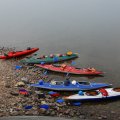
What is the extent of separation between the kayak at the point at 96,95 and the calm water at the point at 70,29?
3.01 meters

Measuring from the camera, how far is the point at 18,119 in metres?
16.9

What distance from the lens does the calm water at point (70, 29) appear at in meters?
30.7

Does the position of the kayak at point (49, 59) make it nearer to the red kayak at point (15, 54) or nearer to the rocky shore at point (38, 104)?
the red kayak at point (15, 54)

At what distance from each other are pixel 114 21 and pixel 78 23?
5055 millimetres

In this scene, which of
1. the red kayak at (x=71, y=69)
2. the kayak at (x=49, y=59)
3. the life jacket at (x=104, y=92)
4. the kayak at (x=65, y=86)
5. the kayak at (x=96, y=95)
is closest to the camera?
the kayak at (x=96, y=95)

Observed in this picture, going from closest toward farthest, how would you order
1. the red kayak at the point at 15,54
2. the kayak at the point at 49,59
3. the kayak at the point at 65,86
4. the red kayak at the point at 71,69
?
1. the kayak at the point at 65,86
2. the red kayak at the point at 71,69
3. the kayak at the point at 49,59
4. the red kayak at the point at 15,54

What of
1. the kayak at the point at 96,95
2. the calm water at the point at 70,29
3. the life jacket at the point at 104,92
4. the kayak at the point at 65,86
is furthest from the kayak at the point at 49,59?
the life jacket at the point at 104,92

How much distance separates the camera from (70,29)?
41031 mm

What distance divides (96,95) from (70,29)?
20939mm

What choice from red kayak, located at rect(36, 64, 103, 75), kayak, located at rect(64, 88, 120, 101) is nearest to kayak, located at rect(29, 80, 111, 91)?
kayak, located at rect(64, 88, 120, 101)

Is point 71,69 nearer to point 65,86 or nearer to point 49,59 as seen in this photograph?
point 49,59

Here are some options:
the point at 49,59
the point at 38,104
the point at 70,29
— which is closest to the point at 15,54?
the point at 49,59

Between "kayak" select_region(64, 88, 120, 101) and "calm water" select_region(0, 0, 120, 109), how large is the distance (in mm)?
3015

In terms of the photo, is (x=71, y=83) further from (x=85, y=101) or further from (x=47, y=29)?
(x=47, y=29)
